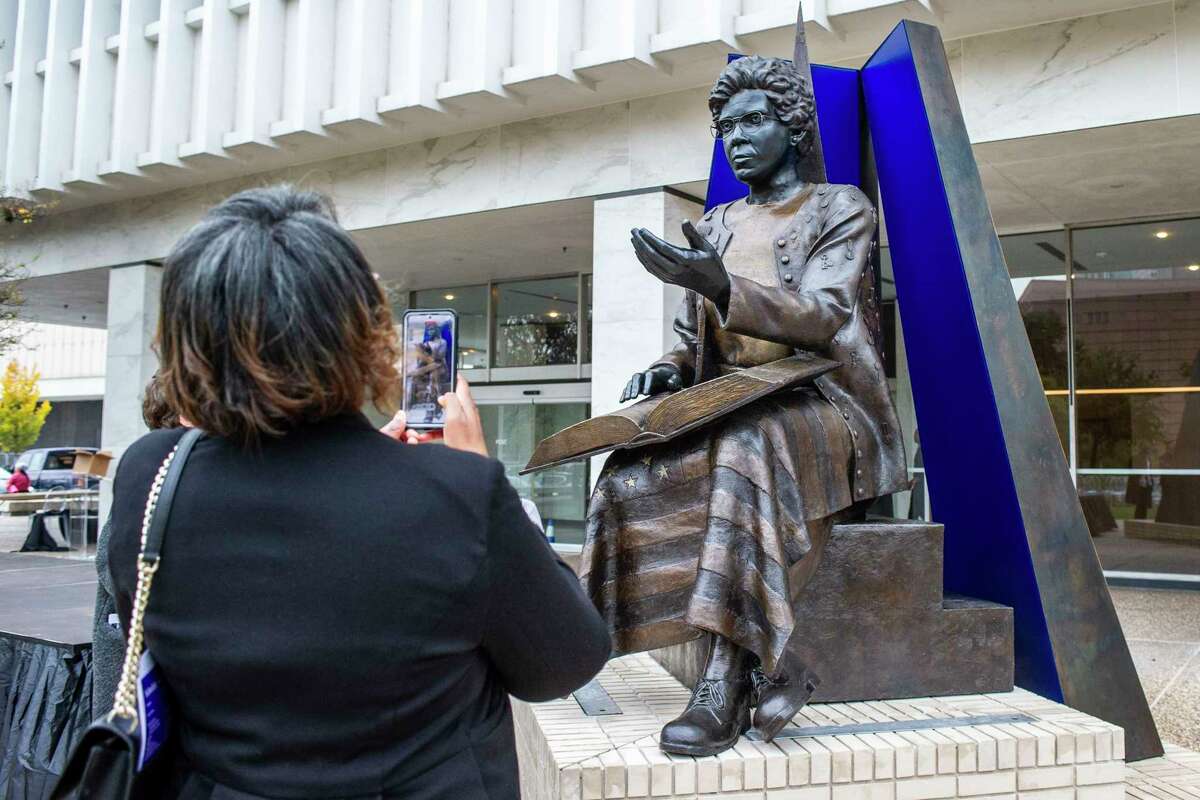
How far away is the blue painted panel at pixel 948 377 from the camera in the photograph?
3162 mm

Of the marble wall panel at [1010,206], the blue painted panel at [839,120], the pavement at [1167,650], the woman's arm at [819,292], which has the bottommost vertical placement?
the pavement at [1167,650]

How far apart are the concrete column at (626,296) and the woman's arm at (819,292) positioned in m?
5.83

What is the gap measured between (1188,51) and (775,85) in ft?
17.9

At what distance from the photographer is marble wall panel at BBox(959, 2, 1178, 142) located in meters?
6.98

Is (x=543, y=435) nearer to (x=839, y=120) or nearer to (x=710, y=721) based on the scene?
(x=839, y=120)

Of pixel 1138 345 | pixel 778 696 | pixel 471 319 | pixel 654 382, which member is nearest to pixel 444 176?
pixel 471 319

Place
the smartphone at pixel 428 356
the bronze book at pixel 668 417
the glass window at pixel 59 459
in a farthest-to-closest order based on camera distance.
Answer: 1. the glass window at pixel 59 459
2. the bronze book at pixel 668 417
3. the smartphone at pixel 428 356

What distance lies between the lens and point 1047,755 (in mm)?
2506

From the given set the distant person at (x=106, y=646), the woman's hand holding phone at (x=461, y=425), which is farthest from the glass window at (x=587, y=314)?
the woman's hand holding phone at (x=461, y=425)

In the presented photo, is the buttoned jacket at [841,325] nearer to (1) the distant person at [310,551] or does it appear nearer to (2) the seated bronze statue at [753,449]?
(2) the seated bronze statue at [753,449]

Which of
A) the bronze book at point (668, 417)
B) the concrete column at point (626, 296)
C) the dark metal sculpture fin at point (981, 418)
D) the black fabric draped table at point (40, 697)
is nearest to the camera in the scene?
the bronze book at point (668, 417)

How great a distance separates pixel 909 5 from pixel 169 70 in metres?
8.46

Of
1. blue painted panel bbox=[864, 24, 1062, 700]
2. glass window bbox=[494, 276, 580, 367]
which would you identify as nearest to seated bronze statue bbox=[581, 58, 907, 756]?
blue painted panel bbox=[864, 24, 1062, 700]

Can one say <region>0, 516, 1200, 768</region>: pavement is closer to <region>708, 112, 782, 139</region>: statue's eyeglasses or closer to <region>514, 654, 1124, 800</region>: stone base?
<region>514, 654, 1124, 800</region>: stone base
